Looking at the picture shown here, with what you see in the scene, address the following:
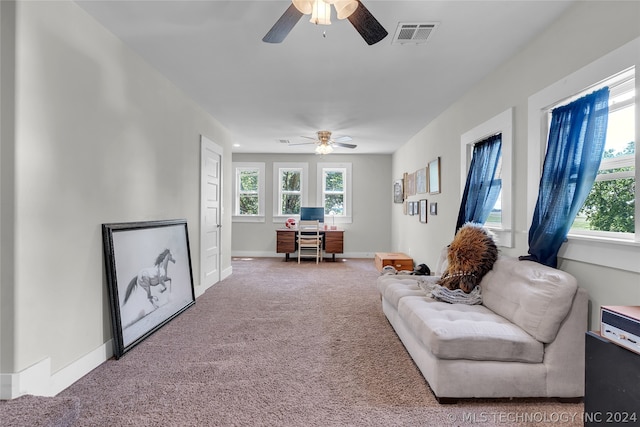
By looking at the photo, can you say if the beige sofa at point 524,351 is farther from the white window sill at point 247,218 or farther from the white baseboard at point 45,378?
the white window sill at point 247,218

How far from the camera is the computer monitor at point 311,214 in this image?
7.32m

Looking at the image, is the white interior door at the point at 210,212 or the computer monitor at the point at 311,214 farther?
the computer monitor at the point at 311,214

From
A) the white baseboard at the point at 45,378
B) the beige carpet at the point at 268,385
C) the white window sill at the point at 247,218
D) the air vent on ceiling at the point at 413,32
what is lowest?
the beige carpet at the point at 268,385

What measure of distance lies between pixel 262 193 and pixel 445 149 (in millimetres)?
4537

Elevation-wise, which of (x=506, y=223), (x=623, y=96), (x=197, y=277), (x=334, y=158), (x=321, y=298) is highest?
(x=334, y=158)

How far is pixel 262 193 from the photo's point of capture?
24.8 feet

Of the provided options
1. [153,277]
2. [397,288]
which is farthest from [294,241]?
[397,288]

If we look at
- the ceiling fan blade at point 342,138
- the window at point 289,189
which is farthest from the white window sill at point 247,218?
the ceiling fan blade at point 342,138

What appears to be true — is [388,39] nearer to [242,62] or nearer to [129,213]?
[242,62]

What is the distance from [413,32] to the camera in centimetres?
235

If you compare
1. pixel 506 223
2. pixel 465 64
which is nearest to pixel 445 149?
pixel 465 64

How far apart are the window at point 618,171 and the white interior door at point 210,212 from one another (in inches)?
158

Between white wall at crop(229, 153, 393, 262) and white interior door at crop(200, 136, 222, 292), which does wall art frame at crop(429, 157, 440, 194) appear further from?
white interior door at crop(200, 136, 222, 292)

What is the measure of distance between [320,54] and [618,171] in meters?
2.24
